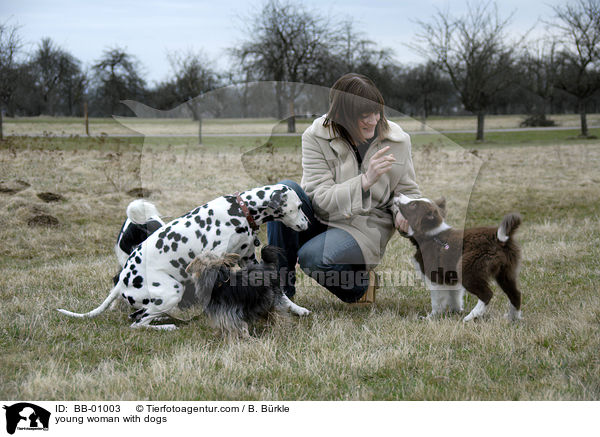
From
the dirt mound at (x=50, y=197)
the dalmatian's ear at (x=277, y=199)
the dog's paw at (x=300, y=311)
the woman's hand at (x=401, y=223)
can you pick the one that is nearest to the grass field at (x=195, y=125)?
the dalmatian's ear at (x=277, y=199)

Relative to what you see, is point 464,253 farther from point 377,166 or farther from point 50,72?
point 50,72

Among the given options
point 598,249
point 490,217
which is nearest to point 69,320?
point 598,249

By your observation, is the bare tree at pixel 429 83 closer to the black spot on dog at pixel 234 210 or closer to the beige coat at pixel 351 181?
the beige coat at pixel 351 181

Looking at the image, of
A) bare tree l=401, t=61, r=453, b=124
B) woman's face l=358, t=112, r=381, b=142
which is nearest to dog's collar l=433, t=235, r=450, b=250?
woman's face l=358, t=112, r=381, b=142

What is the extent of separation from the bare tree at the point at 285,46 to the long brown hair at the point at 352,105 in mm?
2224

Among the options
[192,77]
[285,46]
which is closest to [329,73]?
[285,46]

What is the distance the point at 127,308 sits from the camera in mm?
5246

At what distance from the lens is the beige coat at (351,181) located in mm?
4664

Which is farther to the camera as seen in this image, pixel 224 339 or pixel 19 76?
pixel 19 76

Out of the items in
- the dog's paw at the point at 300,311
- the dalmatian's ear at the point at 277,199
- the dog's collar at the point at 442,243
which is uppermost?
the dalmatian's ear at the point at 277,199

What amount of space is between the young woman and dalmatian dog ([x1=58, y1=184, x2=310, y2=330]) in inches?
14.6

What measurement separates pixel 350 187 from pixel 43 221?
20.8 feet
